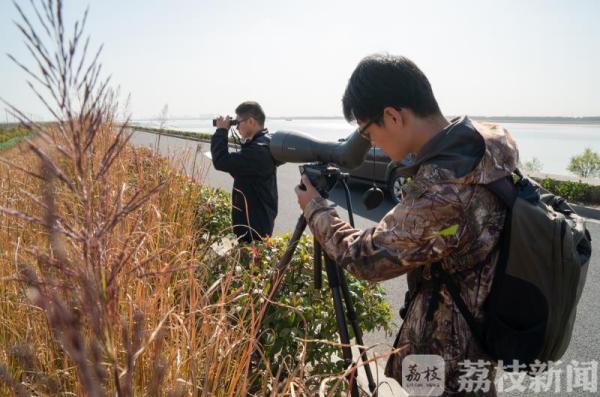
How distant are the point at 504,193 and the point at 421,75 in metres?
0.42

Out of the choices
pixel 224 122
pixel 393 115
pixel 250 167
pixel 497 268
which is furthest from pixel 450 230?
pixel 224 122

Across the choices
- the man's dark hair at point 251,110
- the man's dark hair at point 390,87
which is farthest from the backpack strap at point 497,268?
the man's dark hair at point 251,110

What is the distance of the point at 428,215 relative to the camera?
1137 millimetres

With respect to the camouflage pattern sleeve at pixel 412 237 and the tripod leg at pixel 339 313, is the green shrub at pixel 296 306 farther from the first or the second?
the camouflage pattern sleeve at pixel 412 237

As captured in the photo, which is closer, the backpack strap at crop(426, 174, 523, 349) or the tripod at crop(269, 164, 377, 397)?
the backpack strap at crop(426, 174, 523, 349)

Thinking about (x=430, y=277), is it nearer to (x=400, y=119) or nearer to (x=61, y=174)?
(x=400, y=119)

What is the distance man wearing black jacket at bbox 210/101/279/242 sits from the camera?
3.15 m

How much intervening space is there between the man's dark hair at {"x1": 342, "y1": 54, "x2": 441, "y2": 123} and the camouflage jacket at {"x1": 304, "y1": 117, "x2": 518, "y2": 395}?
0.41 ft

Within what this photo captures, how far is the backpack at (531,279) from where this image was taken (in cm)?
114

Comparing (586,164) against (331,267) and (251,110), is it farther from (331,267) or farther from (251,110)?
(331,267)

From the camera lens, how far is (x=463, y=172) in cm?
112

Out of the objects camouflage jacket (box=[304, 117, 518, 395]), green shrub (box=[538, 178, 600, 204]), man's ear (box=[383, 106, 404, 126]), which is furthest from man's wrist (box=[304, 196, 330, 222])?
green shrub (box=[538, 178, 600, 204])

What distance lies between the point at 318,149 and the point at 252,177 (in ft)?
4.73

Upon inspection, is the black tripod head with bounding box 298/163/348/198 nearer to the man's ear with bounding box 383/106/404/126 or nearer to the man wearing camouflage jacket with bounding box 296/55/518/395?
the man wearing camouflage jacket with bounding box 296/55/518/395
